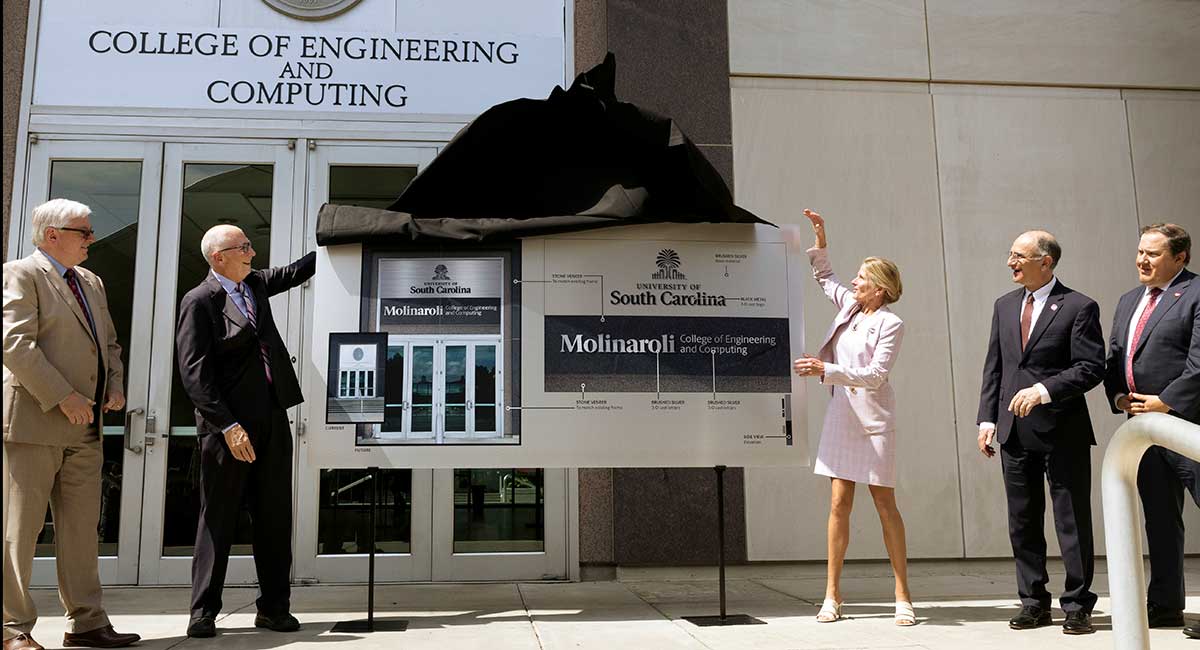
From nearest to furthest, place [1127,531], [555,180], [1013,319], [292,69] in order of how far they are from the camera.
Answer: [1127,531]
[1013,319]
[555,180]
[292,69]

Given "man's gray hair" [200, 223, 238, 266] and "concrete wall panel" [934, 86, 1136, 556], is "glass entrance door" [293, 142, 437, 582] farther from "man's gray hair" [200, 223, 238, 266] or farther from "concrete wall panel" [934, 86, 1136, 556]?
"concrete wall panel" [934, 86, 1136, 556]

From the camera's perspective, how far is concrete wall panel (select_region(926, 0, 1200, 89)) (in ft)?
22.3

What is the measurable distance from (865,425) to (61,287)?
11.8ft

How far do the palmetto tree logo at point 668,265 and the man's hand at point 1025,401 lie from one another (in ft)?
→ 5.20

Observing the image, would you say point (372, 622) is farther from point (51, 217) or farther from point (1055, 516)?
point (1055, 516)

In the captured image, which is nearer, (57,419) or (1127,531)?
(1127,531)

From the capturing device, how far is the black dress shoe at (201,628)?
401 centimetres

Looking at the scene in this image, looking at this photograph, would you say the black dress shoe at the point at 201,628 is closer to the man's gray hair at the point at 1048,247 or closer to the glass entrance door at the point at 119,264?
the glass entrance door at the point at 119,264

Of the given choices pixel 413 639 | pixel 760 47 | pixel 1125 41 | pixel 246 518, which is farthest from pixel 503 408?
pixel 1125 41

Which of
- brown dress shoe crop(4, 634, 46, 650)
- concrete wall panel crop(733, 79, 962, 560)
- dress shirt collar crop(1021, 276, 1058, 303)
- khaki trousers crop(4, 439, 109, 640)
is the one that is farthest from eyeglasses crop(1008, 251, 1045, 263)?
brown dress shoe crop(4, 634, 46, 650)

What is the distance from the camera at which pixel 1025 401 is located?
411 centimetres

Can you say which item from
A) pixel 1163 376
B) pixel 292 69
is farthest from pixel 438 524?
pixel 1163 376

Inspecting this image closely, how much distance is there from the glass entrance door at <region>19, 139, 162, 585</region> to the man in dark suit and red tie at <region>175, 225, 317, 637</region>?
74.0 inches

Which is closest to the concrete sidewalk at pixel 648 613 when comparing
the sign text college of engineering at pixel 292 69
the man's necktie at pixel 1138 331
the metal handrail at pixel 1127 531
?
the man's necktie at pixel 1138 331
